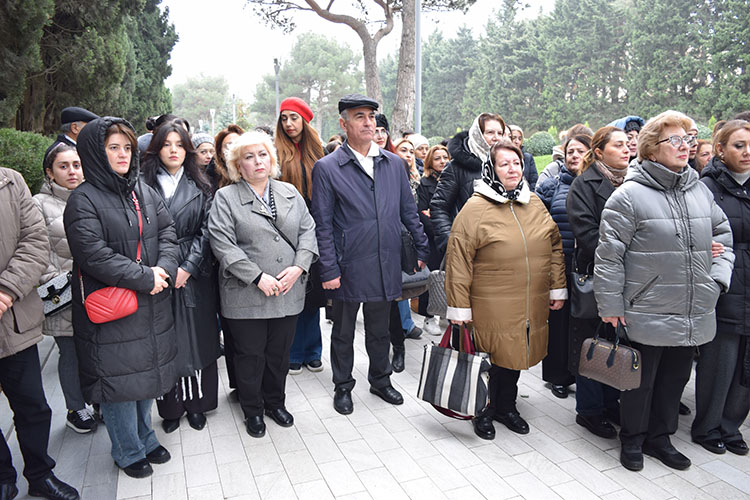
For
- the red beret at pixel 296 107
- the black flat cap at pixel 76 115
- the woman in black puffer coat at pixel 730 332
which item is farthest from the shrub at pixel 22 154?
the woman in black puffer coat at pixel 730 332

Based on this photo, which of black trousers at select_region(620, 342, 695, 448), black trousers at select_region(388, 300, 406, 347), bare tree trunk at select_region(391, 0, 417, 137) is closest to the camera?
black trousers at select_region(620, 342, 695, 448)

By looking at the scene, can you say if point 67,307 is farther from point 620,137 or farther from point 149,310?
point 620,137

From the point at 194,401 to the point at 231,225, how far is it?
1.32 metres

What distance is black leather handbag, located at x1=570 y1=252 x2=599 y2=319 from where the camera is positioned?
3537 mm

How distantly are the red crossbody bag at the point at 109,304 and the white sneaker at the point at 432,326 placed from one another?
3680 mm

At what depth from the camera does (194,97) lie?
78.8m

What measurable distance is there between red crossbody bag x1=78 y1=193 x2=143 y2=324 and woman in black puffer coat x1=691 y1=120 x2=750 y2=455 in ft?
11.8

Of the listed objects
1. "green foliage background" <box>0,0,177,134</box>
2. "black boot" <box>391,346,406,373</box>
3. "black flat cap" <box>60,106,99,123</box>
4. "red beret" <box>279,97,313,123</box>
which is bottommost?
"black boot" <box>391,346,406,373</box>

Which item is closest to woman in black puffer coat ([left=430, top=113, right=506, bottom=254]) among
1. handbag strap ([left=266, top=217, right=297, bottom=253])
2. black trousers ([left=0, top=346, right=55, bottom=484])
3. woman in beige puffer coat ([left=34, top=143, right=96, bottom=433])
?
handbag strap ([left=266, top=217, right=297, bottom=253])

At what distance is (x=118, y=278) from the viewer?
9.65 feet

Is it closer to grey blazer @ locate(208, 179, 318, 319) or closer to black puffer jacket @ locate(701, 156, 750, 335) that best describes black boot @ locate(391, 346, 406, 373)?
grey blazer @ locate(208, 179, 318, 319)

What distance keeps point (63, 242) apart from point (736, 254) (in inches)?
174

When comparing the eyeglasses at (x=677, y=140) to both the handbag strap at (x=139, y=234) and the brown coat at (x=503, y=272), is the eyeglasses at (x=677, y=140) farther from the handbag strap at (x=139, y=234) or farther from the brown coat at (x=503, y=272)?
the handbag strap at (x=139, y=234)

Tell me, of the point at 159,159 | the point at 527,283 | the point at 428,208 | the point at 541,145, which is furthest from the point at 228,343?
the point at 541,145
